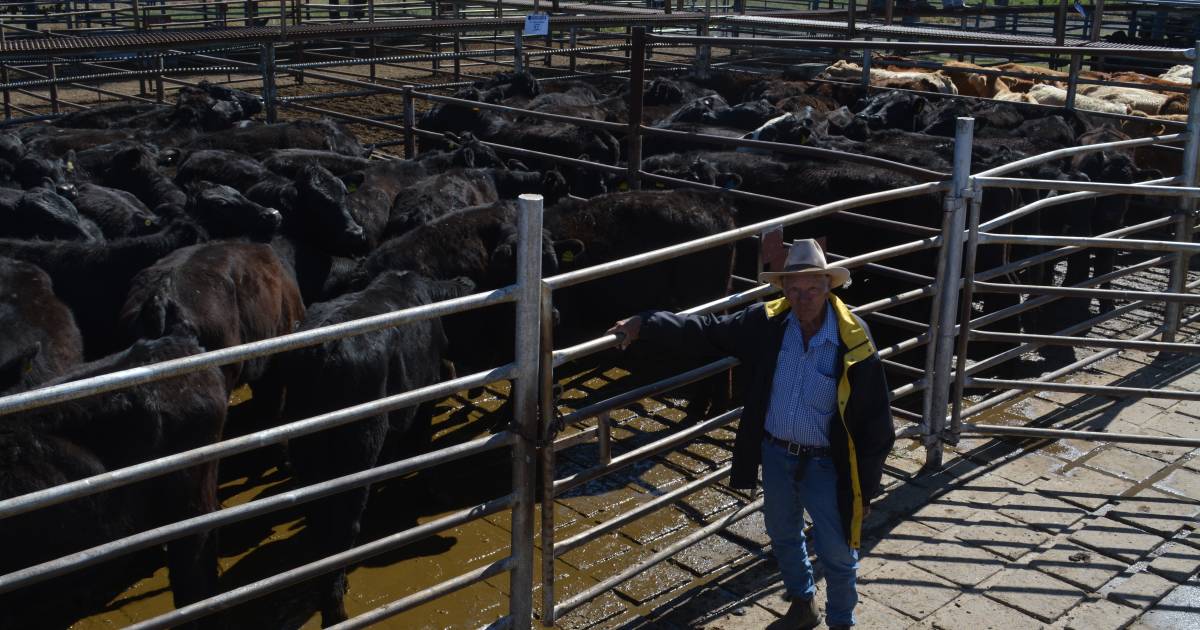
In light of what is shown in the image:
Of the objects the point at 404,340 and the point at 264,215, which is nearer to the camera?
the point at 404,340

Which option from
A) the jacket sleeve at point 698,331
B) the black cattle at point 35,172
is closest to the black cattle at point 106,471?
the jacket sleeve at point 698,331

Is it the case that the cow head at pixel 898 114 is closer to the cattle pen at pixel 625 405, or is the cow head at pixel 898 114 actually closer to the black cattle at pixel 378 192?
the cattle pen at pixel 625 405

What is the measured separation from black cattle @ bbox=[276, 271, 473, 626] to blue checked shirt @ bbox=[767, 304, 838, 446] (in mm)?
1944

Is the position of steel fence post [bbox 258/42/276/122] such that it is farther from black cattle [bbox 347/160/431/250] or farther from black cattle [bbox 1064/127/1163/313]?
black cattle [bbox 1064/127/1163/313]

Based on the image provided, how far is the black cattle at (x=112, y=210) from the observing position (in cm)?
857

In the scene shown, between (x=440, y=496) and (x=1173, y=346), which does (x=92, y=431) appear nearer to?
(x=440, y=496)

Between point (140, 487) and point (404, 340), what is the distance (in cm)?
165

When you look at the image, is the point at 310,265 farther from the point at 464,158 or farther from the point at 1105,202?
the point at 1105,202

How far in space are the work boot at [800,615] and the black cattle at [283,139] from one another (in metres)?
7.92

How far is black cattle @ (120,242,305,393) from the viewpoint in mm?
6000

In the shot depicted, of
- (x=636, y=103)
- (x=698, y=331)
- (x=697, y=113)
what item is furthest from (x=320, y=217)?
(x=697, y=113)

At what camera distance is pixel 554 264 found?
743 cm

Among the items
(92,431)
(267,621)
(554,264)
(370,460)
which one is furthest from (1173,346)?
(92,431)

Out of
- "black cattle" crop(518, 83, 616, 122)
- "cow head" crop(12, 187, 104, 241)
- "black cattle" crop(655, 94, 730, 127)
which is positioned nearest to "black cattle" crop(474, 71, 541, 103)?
"black cattle" crop(518, 83, 616, 122)
